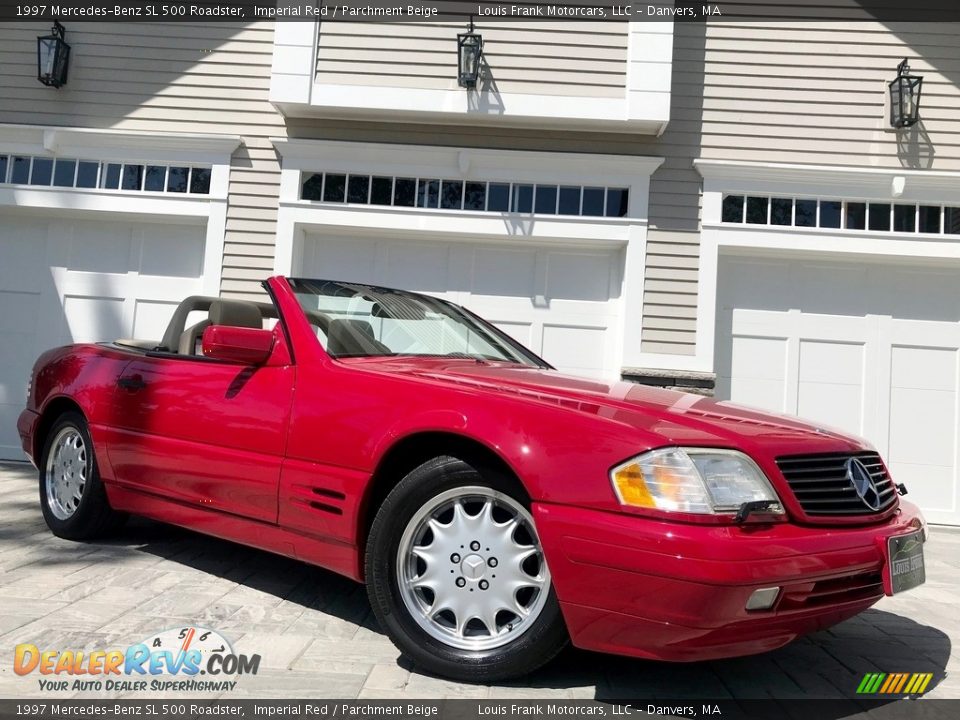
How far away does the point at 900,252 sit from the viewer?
6238mm

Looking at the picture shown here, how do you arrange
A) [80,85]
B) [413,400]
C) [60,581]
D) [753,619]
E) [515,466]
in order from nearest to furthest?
1. [753,619]
2. [515,466]
3. [413,400]
4. [60,581]
5. [80,85]

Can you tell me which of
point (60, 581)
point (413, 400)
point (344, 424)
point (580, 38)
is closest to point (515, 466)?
point (413, 400)

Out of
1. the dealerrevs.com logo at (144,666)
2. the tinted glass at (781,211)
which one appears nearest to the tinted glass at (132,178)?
the dealerrevs.com logo at (144,666)

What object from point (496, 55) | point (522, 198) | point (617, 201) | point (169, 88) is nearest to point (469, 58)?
point (496, 55)

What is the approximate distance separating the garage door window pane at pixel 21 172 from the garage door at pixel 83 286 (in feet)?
1.13

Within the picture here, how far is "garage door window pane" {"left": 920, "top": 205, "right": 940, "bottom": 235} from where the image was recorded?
6.29 meters

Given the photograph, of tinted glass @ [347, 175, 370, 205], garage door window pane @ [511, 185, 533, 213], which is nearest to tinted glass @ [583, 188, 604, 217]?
garage door window pane @ [511, 185, 533, 213]

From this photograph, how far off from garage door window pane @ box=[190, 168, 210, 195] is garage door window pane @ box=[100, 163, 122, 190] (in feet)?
2.35

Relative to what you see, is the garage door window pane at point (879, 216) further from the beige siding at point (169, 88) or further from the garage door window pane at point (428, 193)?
the beige siding at point (169, 88)

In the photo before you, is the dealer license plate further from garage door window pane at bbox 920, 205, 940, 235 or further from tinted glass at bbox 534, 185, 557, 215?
garage door window pane at bbox 920, 205, 940, 235

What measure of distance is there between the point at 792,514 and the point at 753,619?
1.04 feet

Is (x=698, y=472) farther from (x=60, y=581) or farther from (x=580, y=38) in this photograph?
(x=580, y=38)

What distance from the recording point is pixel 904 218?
6.34 metres

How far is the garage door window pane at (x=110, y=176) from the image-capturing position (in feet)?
21.8
